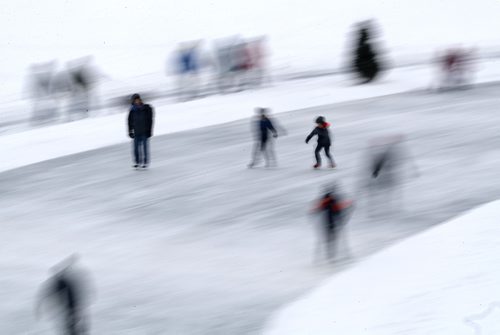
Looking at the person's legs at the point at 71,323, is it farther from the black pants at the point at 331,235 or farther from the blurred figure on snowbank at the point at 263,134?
the blurred figure on snowbank at the point at 263,134

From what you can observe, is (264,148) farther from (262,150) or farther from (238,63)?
(238,63)

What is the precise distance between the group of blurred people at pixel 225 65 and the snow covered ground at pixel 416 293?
13.0 metres

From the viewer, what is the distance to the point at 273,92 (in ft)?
80.1

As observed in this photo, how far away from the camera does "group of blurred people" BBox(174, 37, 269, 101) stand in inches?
944

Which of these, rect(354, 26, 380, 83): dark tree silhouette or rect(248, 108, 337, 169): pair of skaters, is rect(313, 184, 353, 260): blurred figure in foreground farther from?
rect(354, 26, 380, 83): dark tree silhouette

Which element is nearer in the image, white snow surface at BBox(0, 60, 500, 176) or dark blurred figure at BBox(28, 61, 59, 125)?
white snow surface at BBox(0, 60, 500, 176)

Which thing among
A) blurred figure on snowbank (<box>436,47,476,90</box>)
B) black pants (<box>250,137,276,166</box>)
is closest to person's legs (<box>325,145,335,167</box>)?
black pants (<box>250,137,276,166</box>)

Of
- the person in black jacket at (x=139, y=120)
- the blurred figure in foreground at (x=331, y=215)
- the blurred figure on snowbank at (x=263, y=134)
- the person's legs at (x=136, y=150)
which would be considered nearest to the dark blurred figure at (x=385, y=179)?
the blurred figure in foreground at (x=331, y=215)

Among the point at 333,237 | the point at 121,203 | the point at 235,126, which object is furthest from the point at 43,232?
the point at 235,126

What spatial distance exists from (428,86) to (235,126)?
6.14 m

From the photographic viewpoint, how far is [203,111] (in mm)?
22406

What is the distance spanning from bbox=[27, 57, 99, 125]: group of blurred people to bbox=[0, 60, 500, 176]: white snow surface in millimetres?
978

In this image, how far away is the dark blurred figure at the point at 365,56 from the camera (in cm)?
2408

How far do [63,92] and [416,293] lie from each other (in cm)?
1524
